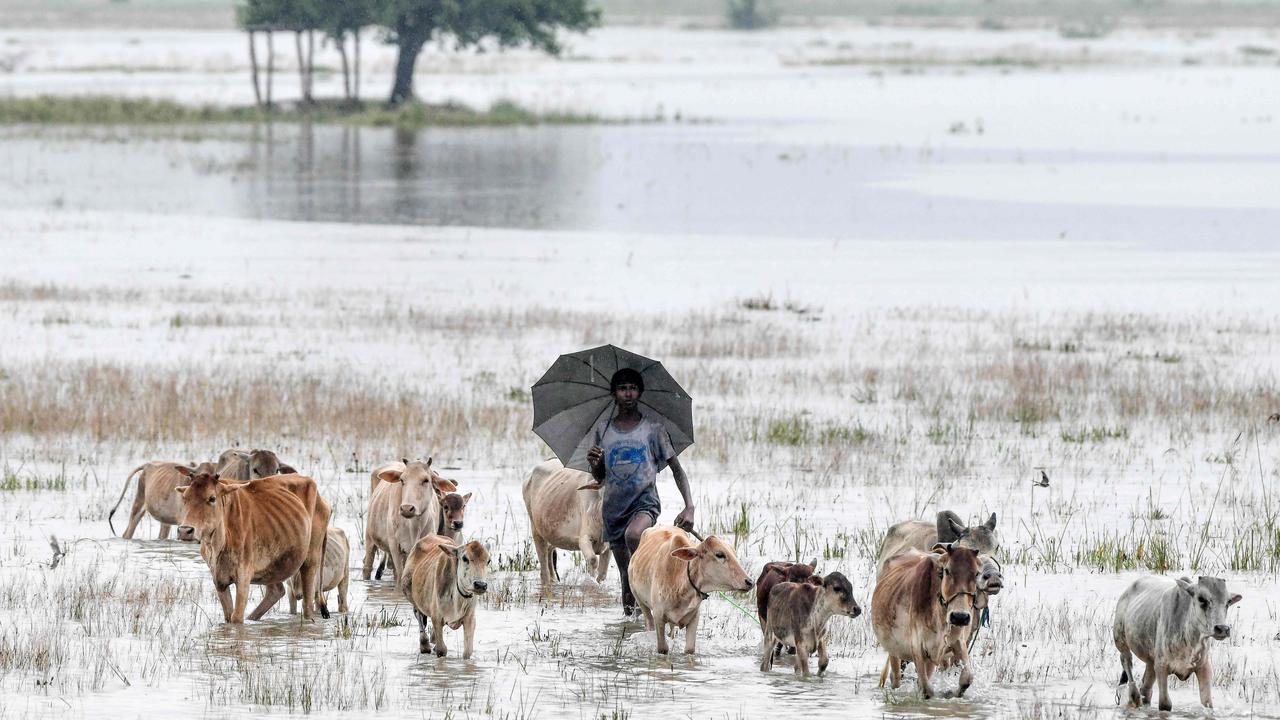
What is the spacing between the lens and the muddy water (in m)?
39.8

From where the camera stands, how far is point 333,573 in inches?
432

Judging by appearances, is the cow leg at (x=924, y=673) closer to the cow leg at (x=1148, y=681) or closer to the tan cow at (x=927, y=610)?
the tan cow at (x=927, y=610)

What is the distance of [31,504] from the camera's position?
1416cm

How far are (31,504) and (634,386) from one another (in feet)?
18.3

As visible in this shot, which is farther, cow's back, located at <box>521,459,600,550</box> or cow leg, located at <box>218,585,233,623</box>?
cow's back, located at <box>521,459,600,550</box>

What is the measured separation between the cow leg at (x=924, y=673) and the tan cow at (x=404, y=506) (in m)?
3.13

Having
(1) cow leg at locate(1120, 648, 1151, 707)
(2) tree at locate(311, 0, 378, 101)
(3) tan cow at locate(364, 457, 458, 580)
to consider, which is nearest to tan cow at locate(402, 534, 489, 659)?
(3) tan cow at locate(364, 457, 458, 580)

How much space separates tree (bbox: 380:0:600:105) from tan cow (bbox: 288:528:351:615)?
66.2 meters

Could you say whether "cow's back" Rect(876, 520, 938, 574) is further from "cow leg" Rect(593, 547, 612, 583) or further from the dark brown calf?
"cow leg" Rect(593, 547, 612, 583)

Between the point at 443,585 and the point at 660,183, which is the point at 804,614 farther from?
A: the point at 660,183

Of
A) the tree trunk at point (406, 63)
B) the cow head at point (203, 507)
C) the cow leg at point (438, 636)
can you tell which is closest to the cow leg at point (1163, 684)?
the cow leg at point (438, 636)

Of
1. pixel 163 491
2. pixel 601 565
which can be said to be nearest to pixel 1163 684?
pixel 601 565

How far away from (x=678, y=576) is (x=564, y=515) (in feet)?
6.47

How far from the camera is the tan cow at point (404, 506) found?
35.9ft
